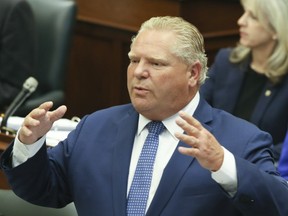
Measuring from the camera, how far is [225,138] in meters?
2.23

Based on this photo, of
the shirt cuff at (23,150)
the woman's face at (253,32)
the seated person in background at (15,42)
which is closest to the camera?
the shirt cuff at (23,150)

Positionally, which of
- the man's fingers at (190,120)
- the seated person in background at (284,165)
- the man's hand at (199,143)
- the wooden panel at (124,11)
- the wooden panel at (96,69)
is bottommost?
the wooden panel at (96,69)

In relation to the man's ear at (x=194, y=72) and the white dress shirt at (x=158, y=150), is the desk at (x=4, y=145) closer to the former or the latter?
the white dress shirt at (x=158, y=150)

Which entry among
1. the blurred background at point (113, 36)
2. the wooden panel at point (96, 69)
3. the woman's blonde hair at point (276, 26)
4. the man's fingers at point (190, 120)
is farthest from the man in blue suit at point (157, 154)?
the wooden panel at point (96, 69)

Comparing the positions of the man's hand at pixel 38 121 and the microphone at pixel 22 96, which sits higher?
the man's hand at pixel 38 121

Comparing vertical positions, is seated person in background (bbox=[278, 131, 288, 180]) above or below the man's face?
below

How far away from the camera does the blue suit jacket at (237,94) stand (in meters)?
3.61

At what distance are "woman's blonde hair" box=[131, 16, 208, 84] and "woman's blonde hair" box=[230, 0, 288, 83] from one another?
1444mm

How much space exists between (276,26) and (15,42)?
123 cm

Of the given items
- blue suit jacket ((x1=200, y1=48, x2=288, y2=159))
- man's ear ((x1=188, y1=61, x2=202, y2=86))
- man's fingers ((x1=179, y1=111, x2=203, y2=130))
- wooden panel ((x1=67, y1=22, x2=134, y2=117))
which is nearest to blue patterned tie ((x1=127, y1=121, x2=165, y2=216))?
man's ear ((x1=188, y1=61, x2=202, y2=86))

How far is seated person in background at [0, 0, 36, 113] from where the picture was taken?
390cm

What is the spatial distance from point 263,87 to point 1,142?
142 cm

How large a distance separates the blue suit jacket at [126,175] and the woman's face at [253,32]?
1468 millimetres

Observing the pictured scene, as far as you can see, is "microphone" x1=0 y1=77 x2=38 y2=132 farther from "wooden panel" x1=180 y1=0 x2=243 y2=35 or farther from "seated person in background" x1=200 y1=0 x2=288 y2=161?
"wooden panel" x1=180 y1=0 x2=243 y2=35
